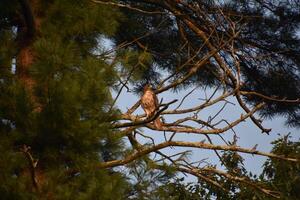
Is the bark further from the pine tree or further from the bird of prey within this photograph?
the bird of prey

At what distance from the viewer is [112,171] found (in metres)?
4.64

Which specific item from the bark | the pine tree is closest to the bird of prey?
the bark

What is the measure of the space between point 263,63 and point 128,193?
383 cm

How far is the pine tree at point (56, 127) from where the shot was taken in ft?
13.6

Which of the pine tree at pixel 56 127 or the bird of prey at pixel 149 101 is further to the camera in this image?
the bird of prey at pixel 149 101

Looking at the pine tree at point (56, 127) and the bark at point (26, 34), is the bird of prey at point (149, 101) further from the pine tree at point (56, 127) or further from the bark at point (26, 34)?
the pine tree at point (56, 127)

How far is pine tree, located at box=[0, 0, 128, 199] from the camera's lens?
4152mm

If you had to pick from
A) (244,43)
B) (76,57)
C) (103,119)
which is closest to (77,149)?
(103,119)

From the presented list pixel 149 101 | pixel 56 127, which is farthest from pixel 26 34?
pixel 149 101

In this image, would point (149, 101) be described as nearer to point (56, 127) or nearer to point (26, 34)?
point (26, 34)

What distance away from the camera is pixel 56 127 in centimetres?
436

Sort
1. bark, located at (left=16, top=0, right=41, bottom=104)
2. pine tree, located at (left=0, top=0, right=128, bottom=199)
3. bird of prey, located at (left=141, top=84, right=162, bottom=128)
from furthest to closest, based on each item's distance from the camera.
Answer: bird of prey, located at (left=141, top=84, right=162, bottom=128) → bark, located at (left=16, top=0, right=41, bottom=104) → pine tree, located at (left=0, top=0, right=128, bottom=199)

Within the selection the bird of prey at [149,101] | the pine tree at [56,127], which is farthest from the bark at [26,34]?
the bird of prey at [149,101]

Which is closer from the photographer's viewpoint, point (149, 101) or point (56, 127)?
point (56, 127)
